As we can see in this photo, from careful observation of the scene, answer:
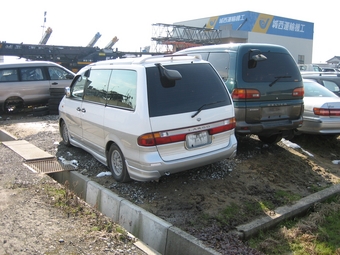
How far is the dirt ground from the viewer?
433 centimetres

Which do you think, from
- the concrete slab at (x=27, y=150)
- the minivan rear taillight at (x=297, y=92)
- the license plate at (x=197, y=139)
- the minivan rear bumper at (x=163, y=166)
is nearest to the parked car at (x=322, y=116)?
the minivan rear taillight at (x=297, y=92)

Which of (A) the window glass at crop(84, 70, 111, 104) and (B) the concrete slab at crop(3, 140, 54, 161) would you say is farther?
(B) the concrete slab at crop(3, 140, 54, 161)

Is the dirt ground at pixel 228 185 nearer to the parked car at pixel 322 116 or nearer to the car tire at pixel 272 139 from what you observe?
the car tire at pixel 272 139

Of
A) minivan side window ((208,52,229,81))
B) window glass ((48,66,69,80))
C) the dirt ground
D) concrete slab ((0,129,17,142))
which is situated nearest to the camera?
the dirt ground

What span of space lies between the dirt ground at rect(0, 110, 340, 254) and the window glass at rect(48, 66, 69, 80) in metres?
5.59

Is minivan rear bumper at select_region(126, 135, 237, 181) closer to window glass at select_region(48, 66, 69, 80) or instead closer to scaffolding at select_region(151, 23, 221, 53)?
window glass at select_region(48, 66, 69, 80)

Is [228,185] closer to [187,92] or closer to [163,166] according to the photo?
[163,166]

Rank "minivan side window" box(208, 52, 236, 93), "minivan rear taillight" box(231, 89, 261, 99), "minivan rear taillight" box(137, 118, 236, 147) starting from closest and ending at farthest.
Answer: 1. "minivan rear taillight" box(137, 118, 236, 147)
2. "minivan rear taillight" box(231, 89, 261, 99)
3. "minivan side window" box(208, 52, 236, 93)

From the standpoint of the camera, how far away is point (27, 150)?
7258 millimetres

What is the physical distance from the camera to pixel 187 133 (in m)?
4.70

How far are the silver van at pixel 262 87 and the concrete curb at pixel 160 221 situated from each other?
1556 millimetres

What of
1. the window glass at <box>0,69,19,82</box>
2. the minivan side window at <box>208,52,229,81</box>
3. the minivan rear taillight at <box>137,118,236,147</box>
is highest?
the minivan side window at <box>208,52,229,81</box>

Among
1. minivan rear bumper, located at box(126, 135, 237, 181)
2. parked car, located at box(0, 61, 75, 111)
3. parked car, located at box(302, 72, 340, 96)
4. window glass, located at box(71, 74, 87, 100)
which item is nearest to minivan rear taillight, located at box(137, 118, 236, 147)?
minivan rear bumper, located at box(126, 135, 237, 181)

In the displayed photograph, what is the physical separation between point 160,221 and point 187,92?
182cm
